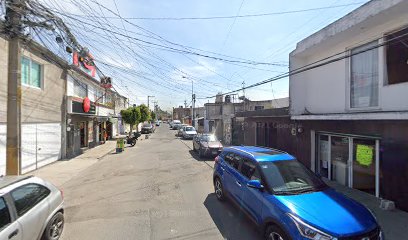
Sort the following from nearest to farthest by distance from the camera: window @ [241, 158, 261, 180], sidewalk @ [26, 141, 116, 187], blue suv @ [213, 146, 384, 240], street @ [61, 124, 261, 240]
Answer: blue suv @ [213, 146, 384, 240], street @ [61, 124, 261, 240], window @ [241, 158, 261, 180], sidewalk @ [26, 141, 116, 187]

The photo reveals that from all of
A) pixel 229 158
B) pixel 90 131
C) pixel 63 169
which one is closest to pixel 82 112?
pixel 90 131

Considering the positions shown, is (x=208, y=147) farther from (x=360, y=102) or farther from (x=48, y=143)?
(x=360, y=102)

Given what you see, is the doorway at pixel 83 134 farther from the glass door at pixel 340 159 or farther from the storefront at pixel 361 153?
the glass door at pixel 340 159

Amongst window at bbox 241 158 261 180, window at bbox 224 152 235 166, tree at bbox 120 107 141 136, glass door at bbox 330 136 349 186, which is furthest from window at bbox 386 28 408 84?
tree at bbox 120 107 141 136

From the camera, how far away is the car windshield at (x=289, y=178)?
5234mm

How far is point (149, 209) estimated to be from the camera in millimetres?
6980

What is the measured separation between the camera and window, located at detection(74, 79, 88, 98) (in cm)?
1874

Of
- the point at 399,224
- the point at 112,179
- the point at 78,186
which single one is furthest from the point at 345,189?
the point at 78,186

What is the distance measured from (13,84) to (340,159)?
10092 mm

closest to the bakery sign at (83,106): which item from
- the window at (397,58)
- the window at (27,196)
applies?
the window at (27,196)

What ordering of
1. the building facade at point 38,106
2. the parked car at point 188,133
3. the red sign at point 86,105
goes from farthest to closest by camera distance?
1. the parked car at point 188,133
2. the red sign at point 86,105
3. the building facade at point 38,106

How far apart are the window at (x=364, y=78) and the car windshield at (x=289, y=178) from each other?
4072 mm

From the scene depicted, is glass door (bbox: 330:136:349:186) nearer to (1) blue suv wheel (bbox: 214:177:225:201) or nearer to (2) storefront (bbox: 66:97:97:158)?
(1) blue suv wheel (bbox: 214:177:225:201)

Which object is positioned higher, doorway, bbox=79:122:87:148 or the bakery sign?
the bakery sign
